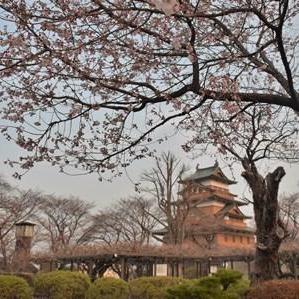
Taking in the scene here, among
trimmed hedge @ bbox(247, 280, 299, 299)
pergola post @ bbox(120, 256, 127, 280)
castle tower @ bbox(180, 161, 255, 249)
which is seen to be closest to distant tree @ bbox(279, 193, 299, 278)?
castle tower @ bbox(180, 161, 255, 249)

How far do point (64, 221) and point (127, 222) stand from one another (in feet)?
14.7

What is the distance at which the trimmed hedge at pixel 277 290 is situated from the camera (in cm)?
636

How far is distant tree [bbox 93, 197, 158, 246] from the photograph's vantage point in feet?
96.1

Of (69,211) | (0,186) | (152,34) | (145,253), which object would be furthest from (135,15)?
(69,211)

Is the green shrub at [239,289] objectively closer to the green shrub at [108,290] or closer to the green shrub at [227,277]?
the green shrub at [227,277]

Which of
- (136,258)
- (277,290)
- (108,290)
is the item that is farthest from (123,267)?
(277,290)

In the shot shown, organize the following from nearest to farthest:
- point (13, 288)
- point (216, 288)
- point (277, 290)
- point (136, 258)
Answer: point (277, 290), point (216, 288), point (13, 288), point (136, 258)

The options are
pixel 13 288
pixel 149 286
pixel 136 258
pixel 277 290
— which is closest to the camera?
pixel 277 290

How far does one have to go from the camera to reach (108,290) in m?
12.7

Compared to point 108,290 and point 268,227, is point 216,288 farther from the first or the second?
point 108,290

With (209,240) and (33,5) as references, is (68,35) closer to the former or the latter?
(33,5)

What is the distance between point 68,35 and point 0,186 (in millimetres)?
23190

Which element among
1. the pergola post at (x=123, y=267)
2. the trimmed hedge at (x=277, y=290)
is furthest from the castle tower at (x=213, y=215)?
the trimmed hedge at (x=277, y=290)

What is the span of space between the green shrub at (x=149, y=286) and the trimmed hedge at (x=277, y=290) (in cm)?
623
